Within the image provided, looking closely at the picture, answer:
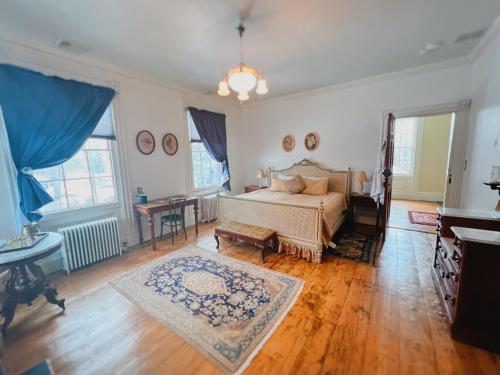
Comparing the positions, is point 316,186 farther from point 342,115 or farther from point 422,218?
point 422,218

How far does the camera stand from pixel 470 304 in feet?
5.14

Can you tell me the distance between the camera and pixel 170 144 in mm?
3971

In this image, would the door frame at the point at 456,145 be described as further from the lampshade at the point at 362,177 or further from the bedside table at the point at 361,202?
the lampshade at the point at 362,177

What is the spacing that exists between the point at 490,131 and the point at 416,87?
5.02ft


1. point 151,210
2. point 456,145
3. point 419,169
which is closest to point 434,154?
point 419,169

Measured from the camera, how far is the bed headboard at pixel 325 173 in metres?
4.22

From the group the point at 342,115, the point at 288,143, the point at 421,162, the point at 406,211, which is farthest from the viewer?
the point at 421,162

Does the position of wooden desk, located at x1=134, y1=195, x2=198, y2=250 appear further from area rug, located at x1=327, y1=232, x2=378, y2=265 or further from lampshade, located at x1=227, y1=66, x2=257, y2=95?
area rug, located at x1=327, y1=232, x2=378, y2=265

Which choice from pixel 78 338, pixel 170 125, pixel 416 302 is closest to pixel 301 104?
pixel 170 125

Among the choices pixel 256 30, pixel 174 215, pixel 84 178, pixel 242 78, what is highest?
pixel 256 30

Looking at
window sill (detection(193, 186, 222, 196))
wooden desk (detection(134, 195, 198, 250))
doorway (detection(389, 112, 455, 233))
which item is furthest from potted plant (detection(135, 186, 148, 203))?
doorway (detection(389, 112, 455, 233))

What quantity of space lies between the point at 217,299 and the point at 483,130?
3786 millimetres

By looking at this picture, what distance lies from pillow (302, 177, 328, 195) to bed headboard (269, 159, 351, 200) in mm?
269

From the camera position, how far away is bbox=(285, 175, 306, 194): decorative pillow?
13.7 ft
